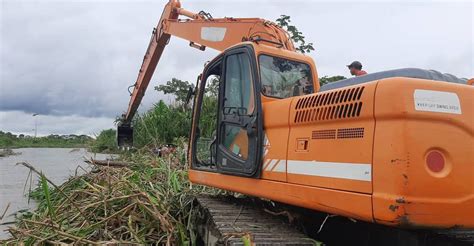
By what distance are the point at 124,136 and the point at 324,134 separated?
11.7 metres

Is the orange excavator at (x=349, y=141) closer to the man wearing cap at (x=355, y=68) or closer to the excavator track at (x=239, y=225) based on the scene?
the excavator track at (x=239, y=225)

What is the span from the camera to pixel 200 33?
25.3 ft

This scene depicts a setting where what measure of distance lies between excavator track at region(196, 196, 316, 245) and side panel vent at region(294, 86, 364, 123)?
89cm

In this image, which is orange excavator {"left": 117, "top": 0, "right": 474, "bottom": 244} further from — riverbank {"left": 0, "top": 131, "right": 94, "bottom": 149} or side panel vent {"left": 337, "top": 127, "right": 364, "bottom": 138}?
riverbank {"left": 0, "top": 131, "right": 94, "bottom": 149}

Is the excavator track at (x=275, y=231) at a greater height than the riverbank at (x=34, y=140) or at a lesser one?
lesser

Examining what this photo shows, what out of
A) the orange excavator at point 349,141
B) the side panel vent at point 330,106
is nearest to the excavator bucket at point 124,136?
the orange excavator at point 349,141

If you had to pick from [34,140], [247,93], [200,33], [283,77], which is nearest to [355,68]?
[283,77]

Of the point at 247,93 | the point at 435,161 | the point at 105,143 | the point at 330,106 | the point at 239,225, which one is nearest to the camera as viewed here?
the point at 435,161

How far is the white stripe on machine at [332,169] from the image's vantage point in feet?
9.50

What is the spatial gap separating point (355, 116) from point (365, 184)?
1.38 ft

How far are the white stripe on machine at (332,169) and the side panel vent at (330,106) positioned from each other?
300mm

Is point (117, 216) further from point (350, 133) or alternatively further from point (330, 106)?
point (350, 133)

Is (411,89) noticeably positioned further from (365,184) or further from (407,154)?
(365,184)

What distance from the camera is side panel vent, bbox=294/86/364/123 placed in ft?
9.97
